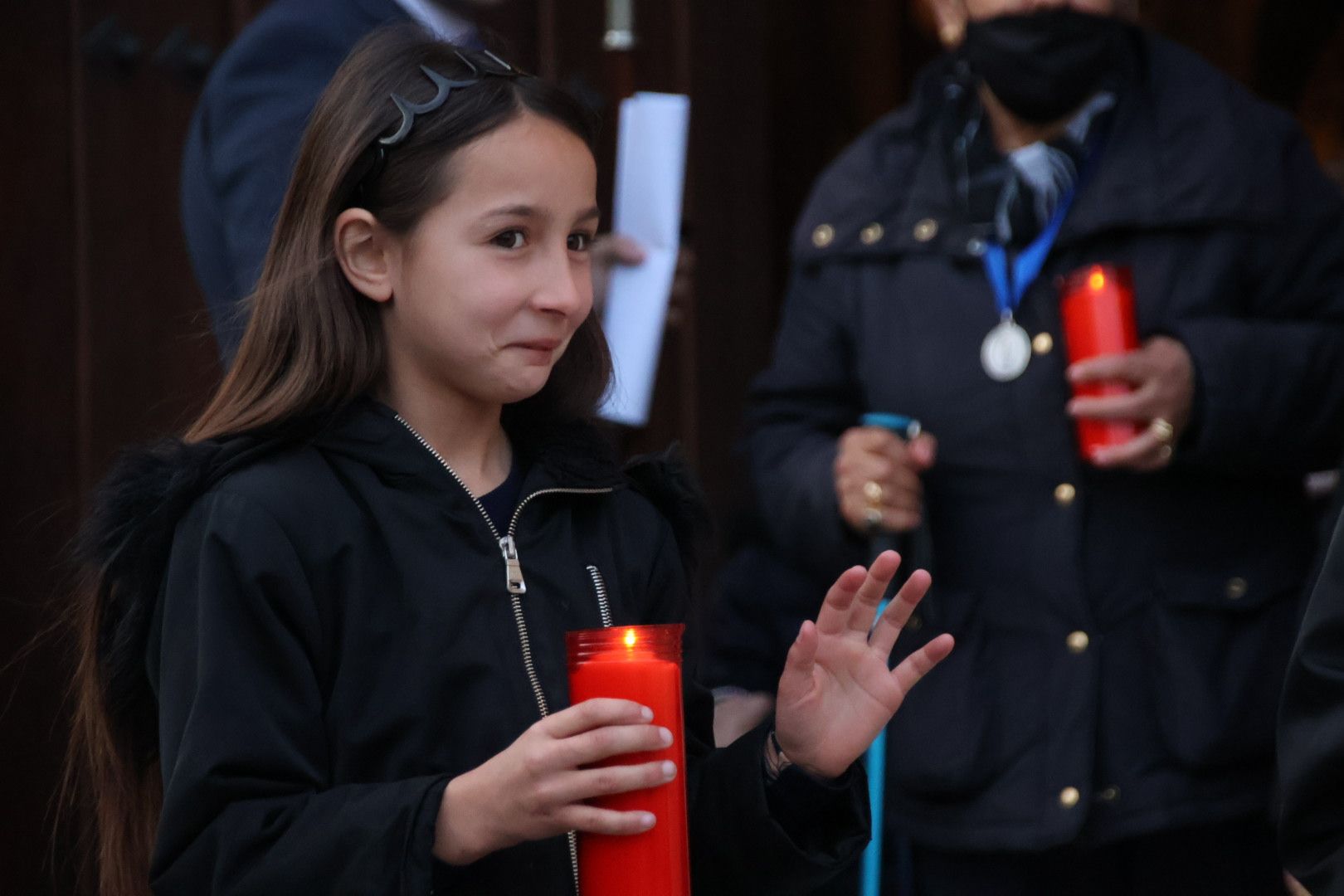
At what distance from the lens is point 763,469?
10.1ft

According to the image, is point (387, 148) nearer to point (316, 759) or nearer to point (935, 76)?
point (316, 759)

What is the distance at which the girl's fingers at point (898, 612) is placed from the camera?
5.77 ft

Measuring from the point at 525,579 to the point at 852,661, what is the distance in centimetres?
36

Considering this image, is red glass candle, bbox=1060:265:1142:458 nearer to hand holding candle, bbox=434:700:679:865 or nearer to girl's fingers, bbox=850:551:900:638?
girl's fingers, bbox=850:551:900:638

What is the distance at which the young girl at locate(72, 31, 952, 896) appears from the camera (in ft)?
5.42

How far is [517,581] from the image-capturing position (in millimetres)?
1836

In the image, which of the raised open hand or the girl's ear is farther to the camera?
the girl's ear

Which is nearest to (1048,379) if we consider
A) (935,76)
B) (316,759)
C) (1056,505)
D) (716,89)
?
(1056,505)

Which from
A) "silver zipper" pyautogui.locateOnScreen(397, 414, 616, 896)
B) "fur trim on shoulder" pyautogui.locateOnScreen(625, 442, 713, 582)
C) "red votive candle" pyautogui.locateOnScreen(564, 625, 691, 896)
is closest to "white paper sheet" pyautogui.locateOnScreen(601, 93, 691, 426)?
"fur trim on shoulder" pyautogui.locateOnScreen(625, 442, 713, 582)

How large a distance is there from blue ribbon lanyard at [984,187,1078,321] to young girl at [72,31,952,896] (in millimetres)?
999

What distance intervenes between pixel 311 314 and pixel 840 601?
2.15ft

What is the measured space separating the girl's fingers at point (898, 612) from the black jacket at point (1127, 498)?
931 mm

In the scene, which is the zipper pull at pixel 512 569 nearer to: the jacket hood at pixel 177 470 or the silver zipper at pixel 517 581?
the silver zipper at pixel 517 581

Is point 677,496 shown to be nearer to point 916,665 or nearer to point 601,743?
point 916,665
